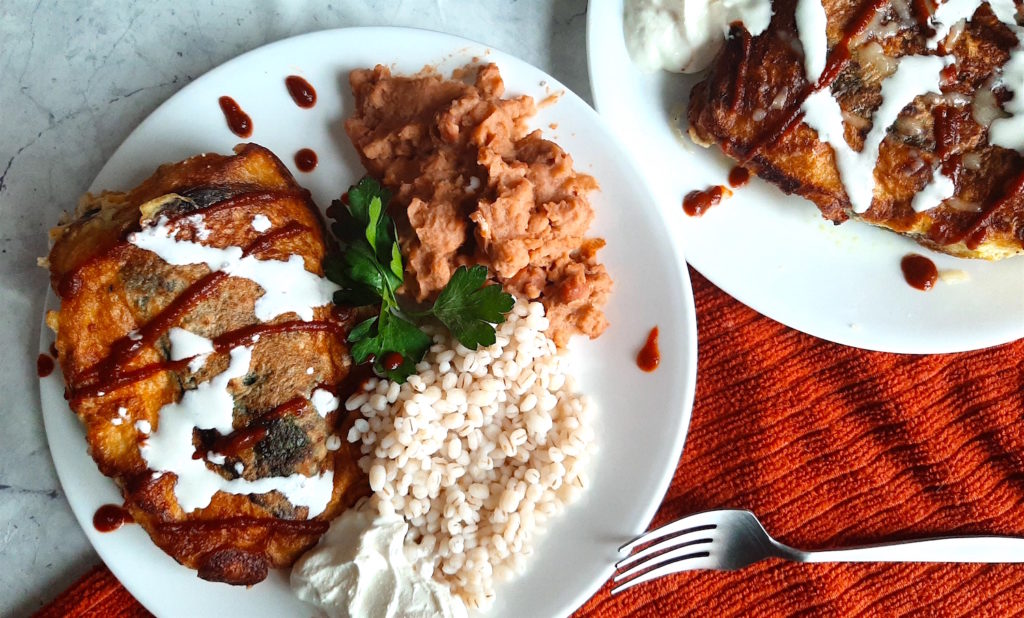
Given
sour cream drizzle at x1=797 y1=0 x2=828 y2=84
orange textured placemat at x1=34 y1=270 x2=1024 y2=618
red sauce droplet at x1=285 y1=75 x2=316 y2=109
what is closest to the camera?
sour cream drizzle at x1=797 y1=0 x2=828 y2=84

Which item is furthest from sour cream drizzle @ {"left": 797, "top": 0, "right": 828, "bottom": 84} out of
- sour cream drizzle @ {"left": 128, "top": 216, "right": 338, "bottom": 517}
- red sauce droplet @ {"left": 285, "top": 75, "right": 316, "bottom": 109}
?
sour cream drizzle @ {"left": 128, "top": 216, "right": 338, "bottom": 517}

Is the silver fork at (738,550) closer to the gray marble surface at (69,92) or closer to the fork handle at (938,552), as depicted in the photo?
the fork handle at (938,552)

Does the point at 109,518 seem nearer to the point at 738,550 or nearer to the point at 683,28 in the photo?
the point at 738,550

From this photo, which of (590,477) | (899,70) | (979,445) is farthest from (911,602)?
(899,70)

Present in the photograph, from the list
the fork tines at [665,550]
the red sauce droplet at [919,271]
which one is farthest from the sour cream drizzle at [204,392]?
the red sauce droplet at [919,271]

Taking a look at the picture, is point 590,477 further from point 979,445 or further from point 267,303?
point 979,445

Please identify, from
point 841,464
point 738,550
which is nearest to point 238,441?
point 738,550

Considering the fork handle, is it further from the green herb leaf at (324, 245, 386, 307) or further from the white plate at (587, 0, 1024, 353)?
the green herb leaf at (324, 245, 386, 307)
